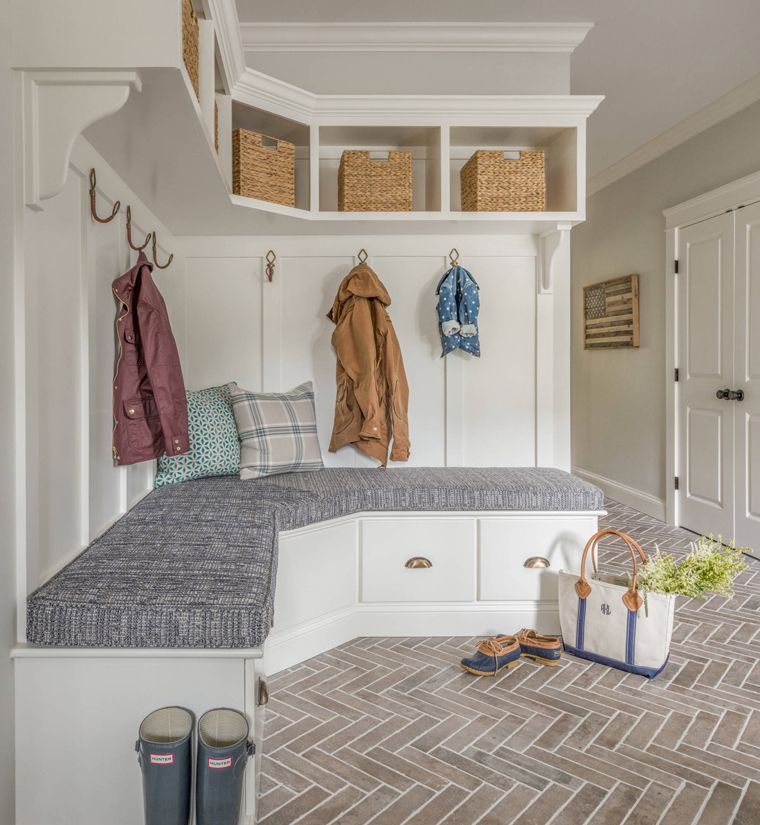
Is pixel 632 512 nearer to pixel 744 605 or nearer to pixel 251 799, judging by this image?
pixel 744 605

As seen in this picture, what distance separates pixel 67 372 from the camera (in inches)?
73.7

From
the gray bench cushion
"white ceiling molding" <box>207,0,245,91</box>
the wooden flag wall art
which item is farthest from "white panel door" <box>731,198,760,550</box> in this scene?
"white ceiling molding" <box>207,0,245,91</box>

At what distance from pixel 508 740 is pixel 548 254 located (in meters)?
2.26

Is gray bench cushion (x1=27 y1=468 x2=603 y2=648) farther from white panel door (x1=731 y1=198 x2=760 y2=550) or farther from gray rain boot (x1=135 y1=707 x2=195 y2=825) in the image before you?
white panel door (x1=731 y1=198 x2=760 y2=550)

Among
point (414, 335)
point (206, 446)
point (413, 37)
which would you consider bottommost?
point (206, 446)

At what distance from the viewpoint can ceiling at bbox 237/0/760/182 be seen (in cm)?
319

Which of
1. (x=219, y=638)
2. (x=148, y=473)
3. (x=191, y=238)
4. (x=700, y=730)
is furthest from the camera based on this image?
(x=191, y=238)

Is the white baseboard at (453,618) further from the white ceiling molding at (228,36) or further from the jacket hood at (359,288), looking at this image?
the white ceiling molding at (228,36)

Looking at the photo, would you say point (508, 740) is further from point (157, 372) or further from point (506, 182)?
point (506, 182)

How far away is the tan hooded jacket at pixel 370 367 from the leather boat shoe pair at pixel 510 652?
3.43 feet

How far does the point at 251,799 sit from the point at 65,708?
1.49ft

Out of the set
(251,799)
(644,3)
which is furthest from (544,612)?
(644,3)

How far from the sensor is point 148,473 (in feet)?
9.14

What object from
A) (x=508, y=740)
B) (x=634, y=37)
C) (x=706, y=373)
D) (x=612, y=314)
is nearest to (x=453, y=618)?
(x=508, y=740)
